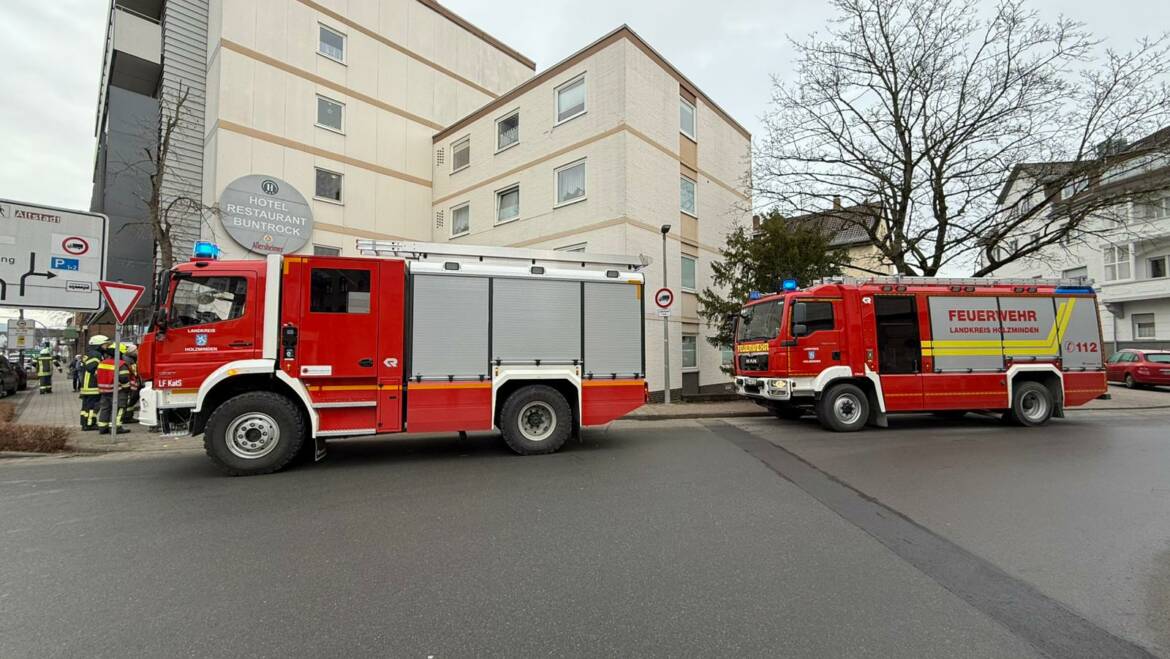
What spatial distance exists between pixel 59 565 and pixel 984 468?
885cm

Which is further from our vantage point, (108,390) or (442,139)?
(442,139)

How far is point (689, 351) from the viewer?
57.4 ft

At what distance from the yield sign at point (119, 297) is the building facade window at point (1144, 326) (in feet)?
132

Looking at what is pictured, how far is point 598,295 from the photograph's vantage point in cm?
796

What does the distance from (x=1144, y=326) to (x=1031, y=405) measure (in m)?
26.2

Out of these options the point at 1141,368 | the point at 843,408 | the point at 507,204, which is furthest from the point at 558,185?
the point at 1141,368

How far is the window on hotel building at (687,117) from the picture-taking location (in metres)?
18.1

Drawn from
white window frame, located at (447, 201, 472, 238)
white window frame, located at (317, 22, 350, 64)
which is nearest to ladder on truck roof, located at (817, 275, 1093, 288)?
white window frame, located at (447, 201, 472, 238)

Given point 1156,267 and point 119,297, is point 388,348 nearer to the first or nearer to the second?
point 119,297

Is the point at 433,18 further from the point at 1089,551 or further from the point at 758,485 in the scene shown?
the point at 1089,551

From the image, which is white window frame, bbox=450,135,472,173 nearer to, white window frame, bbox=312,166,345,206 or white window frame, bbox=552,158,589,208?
white window frame, bbox=312,166,345,206

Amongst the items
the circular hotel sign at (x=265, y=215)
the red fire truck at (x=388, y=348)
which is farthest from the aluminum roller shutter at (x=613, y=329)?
the circular hotel sign at (x=265, y=215)

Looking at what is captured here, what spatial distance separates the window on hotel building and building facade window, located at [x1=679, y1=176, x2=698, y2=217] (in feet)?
5.05

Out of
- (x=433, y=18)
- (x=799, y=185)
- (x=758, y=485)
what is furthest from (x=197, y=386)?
(x=433, y=18)
